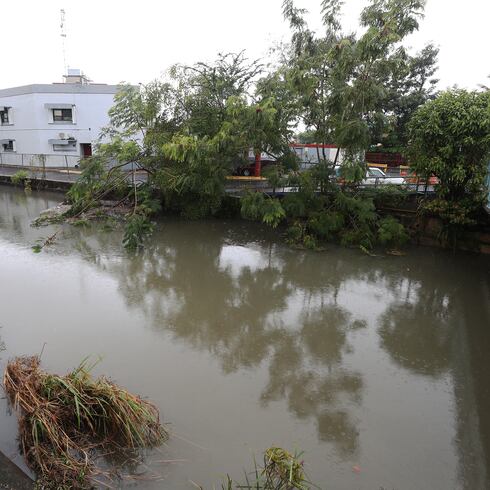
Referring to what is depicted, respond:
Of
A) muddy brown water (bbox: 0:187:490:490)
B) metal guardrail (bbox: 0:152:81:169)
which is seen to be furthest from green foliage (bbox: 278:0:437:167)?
metal guardrail (bbox: 0:152:81:169)

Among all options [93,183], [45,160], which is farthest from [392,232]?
[45,160]

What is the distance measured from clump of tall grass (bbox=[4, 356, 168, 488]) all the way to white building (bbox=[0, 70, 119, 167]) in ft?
74.6

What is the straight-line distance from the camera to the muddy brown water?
12.8 feet

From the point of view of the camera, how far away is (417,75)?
2372cm

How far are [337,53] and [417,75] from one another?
16.4 m

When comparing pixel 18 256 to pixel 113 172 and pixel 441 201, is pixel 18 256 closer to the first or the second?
pixel 113 172

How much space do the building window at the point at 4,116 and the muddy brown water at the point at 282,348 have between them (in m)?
21.1

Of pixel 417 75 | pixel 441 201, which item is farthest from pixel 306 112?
pixel 417 75

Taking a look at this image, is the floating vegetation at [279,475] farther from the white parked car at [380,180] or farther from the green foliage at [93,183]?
the green foliage at [93,183]

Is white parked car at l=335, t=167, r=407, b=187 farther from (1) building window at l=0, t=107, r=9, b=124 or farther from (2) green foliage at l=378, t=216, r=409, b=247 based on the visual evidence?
(1) building window at l=0, t=107, r=9, b=124

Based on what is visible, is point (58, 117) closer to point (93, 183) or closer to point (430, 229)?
point (93, 183)

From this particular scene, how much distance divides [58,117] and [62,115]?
273mm

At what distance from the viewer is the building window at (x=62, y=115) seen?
25.5 m

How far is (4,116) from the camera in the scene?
27422 mm
